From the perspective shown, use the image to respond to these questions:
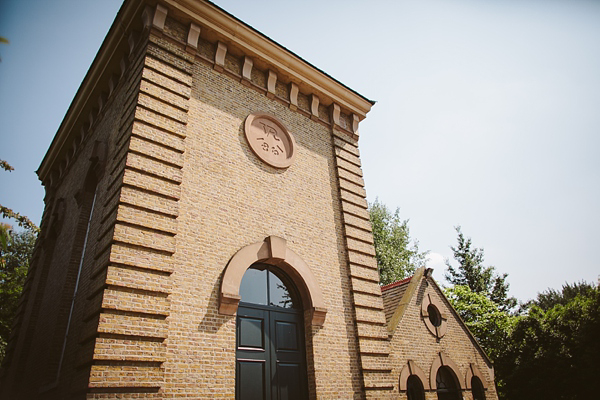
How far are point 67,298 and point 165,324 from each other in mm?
4784

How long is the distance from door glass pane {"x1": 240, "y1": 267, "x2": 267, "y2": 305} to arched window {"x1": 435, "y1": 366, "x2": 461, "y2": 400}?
733 centimetres

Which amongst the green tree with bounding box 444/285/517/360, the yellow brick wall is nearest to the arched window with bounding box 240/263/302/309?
the yellow brick wall

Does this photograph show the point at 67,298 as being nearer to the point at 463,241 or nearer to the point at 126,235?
the point at 126,235

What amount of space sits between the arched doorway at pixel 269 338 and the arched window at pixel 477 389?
27.9ft

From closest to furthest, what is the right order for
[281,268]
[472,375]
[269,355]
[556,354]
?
[269,355] < [281,268] < [472,375] < [556,354]

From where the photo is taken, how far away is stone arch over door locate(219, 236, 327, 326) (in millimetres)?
7561

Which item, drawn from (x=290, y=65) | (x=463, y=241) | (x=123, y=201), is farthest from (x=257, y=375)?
(x=463, y=241)

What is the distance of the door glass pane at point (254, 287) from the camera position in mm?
8109

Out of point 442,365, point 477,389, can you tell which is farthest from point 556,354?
point 442,365

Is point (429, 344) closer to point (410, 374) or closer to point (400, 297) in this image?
point (410, 374)

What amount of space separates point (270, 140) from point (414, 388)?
8.87 meters

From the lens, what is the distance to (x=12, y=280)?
23.7 metres

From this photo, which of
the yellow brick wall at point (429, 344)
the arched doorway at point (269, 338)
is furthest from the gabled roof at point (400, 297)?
the arched doorway at point (269, 338)

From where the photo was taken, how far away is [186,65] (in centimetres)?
891
